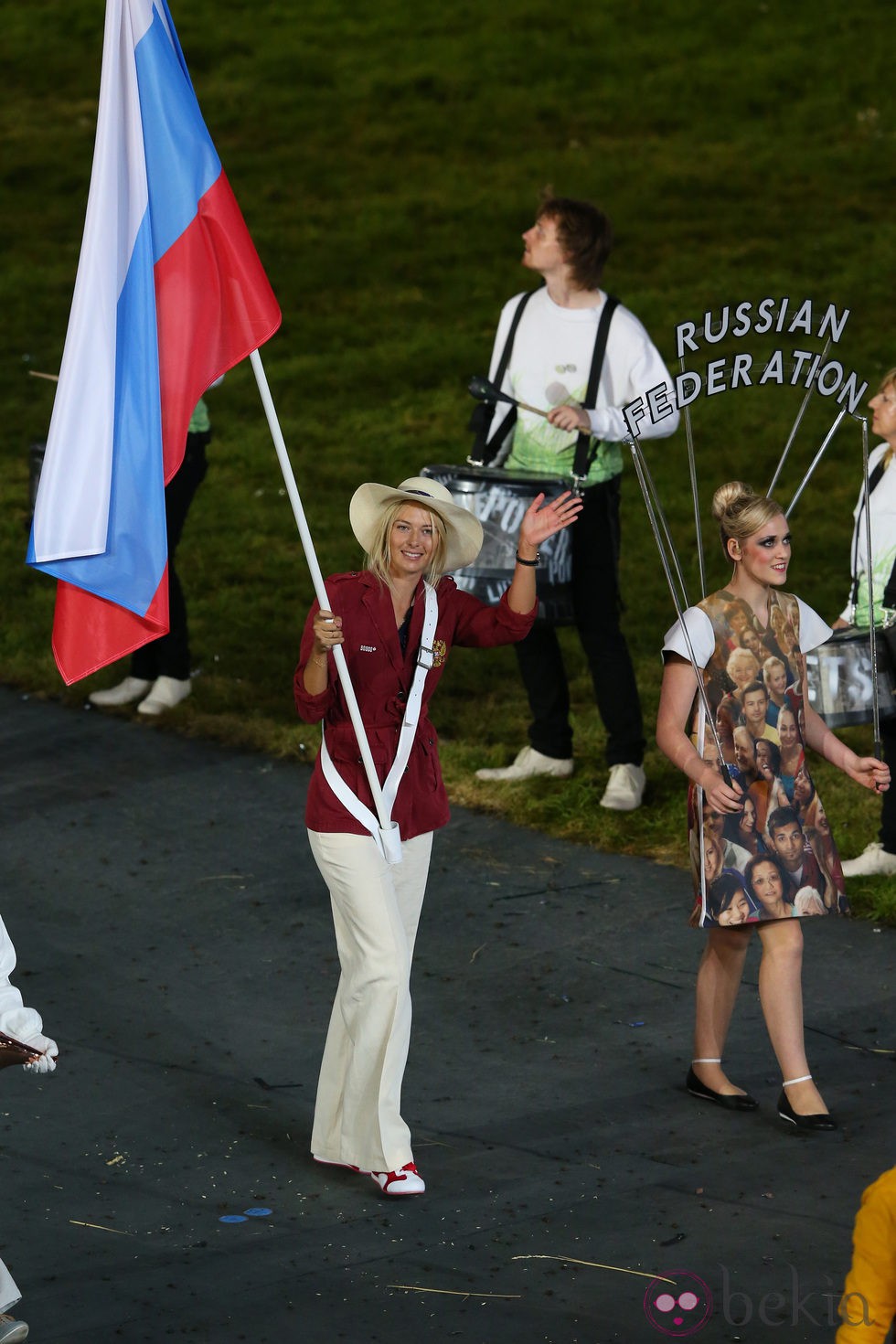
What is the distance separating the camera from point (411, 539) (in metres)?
5.61

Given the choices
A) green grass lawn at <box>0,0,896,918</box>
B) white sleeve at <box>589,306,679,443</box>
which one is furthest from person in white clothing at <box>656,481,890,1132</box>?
white sleeve at <box>589,306,679,443</box>

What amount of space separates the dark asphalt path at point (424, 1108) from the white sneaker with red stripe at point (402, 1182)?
5 cm

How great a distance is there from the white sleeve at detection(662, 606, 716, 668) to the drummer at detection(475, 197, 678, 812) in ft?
7.07

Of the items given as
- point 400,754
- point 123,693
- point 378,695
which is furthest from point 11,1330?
point 123,693

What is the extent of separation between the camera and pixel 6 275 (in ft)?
63.6

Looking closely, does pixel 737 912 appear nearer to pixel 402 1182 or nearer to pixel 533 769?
pixel 402 1182

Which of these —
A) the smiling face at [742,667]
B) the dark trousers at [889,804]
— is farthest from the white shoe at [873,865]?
the smiling face at [742,667]

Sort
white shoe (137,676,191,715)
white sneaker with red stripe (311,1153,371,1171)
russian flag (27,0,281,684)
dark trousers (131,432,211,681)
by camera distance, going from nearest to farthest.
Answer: russian flag (27,0,281,684)
white sneaker with red stripe (311,1153,371,1171)
dark trousers (131,432,211,681)
white shoe (137,676,191,715)

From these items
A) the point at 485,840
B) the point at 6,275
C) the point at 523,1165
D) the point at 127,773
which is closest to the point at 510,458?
the point at 485,840

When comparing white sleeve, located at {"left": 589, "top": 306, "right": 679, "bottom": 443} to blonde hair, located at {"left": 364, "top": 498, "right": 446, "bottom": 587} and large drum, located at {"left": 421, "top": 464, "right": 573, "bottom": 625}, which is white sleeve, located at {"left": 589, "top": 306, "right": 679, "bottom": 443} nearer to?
large drum, located at {"left": 421, "top": 464, "right": 573, "bottom": 625}

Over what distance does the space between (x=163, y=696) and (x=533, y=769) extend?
215 centimetres

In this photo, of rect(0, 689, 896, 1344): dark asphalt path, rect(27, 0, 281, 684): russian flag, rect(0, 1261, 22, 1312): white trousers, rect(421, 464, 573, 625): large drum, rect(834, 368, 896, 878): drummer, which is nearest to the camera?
rect(0, 1261, 22, 1312): white trousers

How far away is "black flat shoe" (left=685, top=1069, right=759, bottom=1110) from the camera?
6023mm

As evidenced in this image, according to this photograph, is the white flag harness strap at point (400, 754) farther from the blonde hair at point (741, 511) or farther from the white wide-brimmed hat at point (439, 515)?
the blonde hair at point (741, 511)
